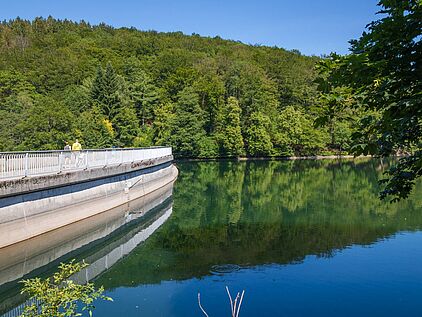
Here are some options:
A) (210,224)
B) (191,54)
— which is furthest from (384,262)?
(191,54)

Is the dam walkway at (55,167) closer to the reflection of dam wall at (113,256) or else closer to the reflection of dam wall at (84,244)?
the reflection of dam wall at (84,244)

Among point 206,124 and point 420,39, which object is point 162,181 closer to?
point 420,39

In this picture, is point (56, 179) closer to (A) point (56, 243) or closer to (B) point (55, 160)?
(B) point (55, 160)

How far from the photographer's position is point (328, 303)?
11406 millimetres

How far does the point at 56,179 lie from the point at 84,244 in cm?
274

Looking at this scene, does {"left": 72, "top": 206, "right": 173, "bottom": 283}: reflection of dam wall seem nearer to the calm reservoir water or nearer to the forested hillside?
the calm reservoir water

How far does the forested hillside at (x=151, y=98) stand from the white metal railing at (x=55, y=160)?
68.5 ft

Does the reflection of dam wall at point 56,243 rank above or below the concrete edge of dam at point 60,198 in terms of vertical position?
below

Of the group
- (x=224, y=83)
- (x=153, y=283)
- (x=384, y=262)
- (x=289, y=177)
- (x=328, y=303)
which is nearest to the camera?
(x=328, y=303)

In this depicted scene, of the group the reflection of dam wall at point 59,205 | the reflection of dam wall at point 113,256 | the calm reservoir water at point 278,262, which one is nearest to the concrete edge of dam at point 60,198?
the reflection of dam wall at point 59,205

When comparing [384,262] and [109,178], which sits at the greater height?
[109,178]

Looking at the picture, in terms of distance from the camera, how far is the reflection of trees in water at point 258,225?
50.8 ft

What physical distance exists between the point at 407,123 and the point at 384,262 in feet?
39.2

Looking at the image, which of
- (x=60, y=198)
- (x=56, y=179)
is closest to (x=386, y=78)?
(x=56, y=179)
